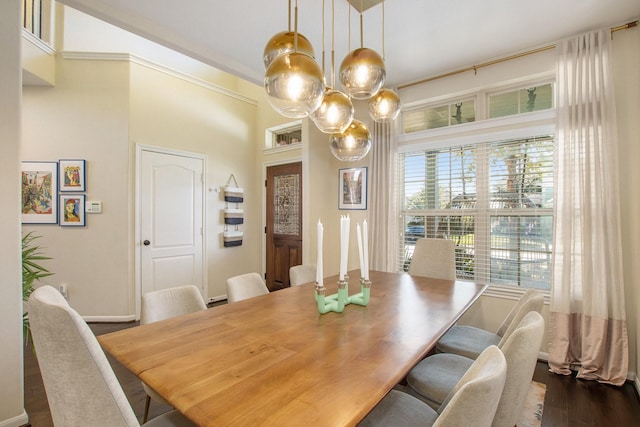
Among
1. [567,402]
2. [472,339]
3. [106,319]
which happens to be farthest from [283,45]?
[106,319]

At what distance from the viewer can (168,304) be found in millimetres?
1804

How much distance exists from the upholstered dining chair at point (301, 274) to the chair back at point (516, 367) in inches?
69.3

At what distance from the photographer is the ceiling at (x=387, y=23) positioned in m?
2.26

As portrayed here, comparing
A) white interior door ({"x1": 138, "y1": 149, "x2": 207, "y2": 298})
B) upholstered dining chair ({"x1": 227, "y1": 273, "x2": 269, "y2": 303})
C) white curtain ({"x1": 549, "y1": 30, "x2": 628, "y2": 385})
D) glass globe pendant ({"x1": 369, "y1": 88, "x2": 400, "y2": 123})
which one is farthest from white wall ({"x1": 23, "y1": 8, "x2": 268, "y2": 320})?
white curtain ({"x1": 549, "y1": 30, "x2": 628, "y2": 385})

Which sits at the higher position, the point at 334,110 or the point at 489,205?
the point at 334,110

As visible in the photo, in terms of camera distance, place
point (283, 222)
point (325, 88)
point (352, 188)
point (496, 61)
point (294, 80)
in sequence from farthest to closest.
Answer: point (283, 222) → point (352, 188) → point (496, 61) → point (325, 88) → point (294, 80)

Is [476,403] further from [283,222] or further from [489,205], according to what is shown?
[283,222]

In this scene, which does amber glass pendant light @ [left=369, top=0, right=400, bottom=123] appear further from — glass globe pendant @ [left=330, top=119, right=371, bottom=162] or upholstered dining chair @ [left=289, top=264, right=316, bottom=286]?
upholstered dining chair @ [left=289, top=264, right=316, bottom=286]

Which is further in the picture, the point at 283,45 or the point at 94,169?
the point at 94,169

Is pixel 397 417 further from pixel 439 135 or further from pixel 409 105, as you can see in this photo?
pixel 409 105

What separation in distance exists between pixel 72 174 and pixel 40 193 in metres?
0.41

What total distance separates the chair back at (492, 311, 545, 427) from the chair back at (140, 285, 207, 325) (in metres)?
1.54

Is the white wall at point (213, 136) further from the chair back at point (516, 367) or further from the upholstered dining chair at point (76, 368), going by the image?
the chair back at point (516, 367)

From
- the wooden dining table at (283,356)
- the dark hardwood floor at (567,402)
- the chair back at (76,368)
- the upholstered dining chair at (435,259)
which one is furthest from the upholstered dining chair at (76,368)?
the upholstered dining chair at (435,259)
